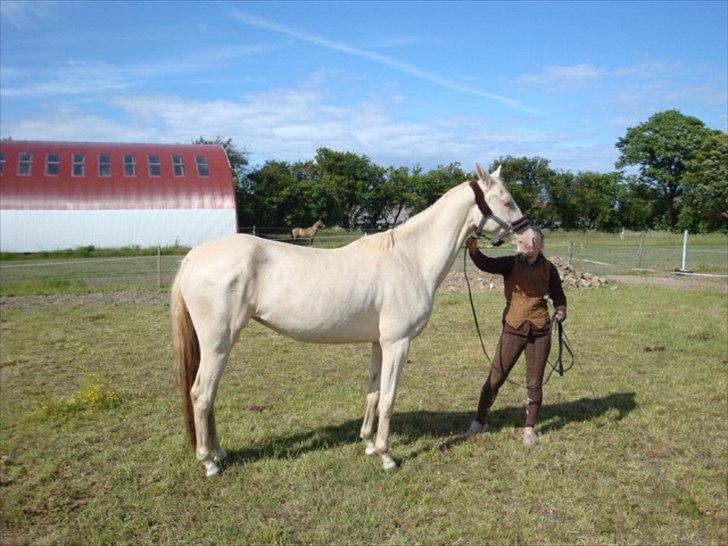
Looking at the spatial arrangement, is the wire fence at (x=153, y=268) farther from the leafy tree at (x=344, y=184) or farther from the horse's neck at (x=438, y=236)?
the leafy tree at (x=344, y=184)

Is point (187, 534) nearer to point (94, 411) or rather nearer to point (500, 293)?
point (94, 411)

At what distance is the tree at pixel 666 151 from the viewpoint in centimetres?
5131

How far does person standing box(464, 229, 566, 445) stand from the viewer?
506 centimetres

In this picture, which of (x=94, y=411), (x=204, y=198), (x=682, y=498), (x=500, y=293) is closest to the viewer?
(x=682, y=498)

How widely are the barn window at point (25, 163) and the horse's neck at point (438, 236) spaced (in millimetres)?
30944

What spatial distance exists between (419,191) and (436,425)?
1369 inches

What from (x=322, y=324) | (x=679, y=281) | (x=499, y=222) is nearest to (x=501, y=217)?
(x=499, y=222)

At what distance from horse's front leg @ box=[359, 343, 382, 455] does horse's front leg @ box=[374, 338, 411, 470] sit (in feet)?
0.84

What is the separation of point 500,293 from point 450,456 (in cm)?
1014

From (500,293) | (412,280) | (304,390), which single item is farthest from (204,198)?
(412,280)

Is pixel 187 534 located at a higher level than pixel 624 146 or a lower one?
lower

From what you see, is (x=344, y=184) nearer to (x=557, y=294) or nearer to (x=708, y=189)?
(x=708, y=189)

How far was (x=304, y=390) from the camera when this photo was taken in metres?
6.68

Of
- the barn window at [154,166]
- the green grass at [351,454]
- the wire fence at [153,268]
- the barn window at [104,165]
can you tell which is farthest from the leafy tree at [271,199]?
the green grass at [351,454]
